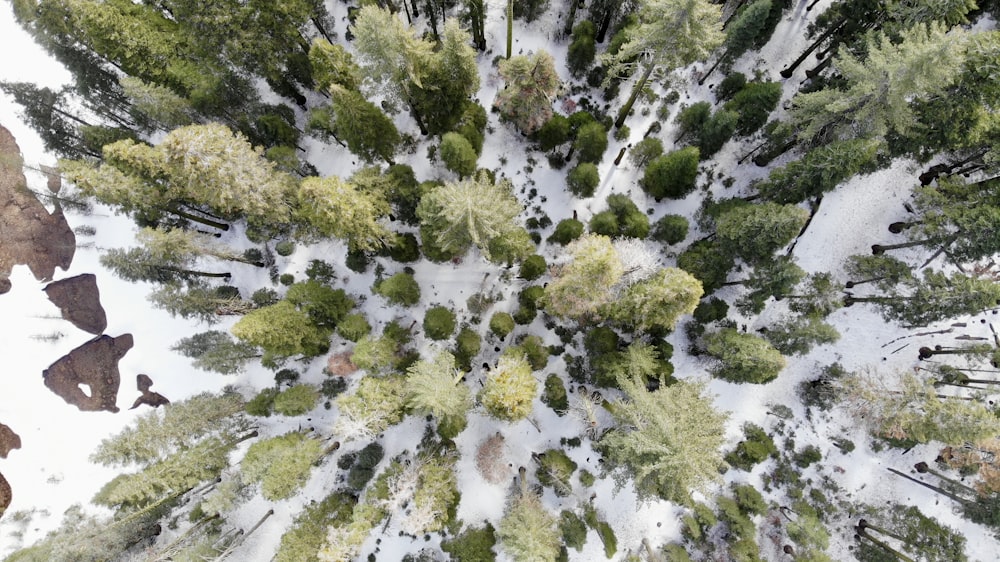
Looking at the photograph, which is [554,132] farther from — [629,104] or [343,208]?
[343,208]

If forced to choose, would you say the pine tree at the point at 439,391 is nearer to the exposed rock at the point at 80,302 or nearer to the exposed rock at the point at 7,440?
the exposed rock at the point at 80,302

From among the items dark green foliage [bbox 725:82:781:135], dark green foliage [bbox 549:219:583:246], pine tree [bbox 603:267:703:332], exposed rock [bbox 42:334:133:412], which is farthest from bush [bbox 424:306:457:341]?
exposed rock [bbox 42:334:133:412]

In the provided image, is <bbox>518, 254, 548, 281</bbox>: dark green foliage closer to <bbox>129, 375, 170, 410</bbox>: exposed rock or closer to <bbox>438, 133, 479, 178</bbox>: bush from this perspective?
<bbox>438, 133, 479, 178</bbox>: bush

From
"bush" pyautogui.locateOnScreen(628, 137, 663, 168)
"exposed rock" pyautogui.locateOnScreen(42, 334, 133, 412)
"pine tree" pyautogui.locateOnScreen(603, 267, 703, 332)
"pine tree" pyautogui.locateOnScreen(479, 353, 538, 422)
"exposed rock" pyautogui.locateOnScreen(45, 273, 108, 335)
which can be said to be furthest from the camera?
"exposed rock" pyautogui.locateOnScreen(45, 273, 108, 335)

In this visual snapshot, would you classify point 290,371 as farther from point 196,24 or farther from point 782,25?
point 782,25

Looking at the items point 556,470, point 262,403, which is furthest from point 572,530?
point 262,403
